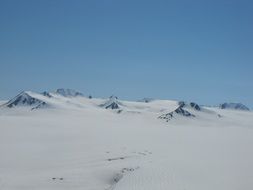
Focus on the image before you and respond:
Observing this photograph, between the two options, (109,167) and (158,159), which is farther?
(158,159)

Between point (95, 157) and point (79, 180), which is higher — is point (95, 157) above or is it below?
above

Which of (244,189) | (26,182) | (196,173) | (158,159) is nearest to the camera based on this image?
(244,189)

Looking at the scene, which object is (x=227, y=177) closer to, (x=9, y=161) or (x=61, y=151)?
(x=9, y=161)

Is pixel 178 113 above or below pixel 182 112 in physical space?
below

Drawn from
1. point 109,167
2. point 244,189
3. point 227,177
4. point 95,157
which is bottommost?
point 244,189

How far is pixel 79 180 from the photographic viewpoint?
34906 millimetres

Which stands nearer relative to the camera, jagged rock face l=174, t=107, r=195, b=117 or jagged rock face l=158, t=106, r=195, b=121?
jagged rock face l=158, t=106, r=195, b=121

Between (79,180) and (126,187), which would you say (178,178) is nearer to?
(126,187)

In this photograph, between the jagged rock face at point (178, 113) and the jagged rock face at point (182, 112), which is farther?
the jagged rock face at point (182, 112)

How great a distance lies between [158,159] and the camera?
46875 millimetres

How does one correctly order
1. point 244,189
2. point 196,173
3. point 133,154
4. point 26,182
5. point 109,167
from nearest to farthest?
point 244,189 → point 26,182 → point 196,173 → point 109,167 → point 133,154

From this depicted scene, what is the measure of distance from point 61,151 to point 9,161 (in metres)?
11.2

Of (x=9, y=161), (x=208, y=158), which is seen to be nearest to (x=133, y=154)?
(x=208, y=158)

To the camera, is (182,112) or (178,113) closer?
(178,113)
